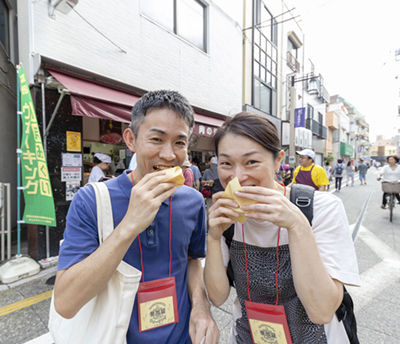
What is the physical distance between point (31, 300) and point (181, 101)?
143 inches

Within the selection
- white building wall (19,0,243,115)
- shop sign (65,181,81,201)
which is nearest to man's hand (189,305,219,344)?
shop sign (65,181,81,201)

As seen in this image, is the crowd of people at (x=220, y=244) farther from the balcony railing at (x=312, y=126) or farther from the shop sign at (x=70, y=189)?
the balcony railing at (x=312, y=126)

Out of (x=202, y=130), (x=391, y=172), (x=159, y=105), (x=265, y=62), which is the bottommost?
(x=391, y=172)

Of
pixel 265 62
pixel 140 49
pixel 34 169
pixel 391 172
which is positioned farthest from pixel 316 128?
pixel 34 169

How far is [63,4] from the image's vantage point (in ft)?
13.5

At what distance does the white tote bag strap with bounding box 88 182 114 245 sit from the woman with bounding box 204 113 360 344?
524 mm

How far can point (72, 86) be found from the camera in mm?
4094

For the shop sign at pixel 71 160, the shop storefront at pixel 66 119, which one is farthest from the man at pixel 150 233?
the shop sign at pixel 71 160

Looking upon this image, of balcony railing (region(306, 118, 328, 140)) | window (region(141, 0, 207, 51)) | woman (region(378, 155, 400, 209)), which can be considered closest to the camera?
window (region(141, 0, 207, 51))

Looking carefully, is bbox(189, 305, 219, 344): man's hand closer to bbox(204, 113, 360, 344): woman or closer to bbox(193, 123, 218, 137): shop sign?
bbox(204, 113, 360, 344): woman

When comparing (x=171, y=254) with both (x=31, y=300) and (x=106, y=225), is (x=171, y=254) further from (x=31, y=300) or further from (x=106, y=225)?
(x=31, y=300)

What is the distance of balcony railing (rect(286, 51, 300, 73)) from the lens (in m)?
16.4

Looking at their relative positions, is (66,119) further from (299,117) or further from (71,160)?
(299,117)

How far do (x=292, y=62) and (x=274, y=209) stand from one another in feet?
66.0
